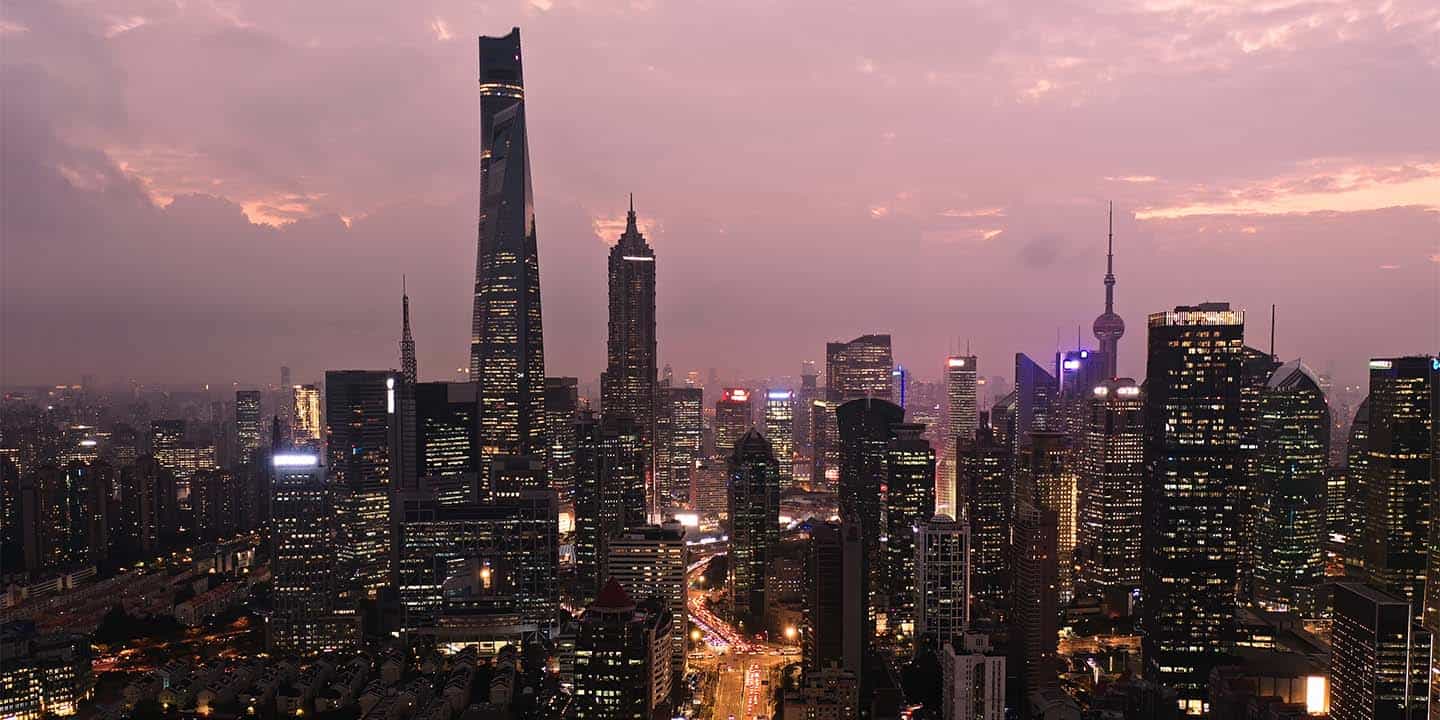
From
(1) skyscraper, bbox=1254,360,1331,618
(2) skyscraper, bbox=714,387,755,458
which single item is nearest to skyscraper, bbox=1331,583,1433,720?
(1) skyscraper, bbox=1254,360,1331,618

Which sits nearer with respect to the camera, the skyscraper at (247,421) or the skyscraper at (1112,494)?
the skyscraper at (1112,494)

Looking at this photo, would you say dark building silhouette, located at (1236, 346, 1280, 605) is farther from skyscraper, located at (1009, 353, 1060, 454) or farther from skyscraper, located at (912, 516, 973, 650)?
skyscraper, located at (1009, 353, 1060, 454)

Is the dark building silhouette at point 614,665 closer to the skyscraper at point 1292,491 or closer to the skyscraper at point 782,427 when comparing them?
the skyscraper at point 1292,491

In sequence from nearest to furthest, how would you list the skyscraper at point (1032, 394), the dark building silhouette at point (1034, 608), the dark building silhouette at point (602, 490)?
the dark building silhouette at point (1034, 608)
the dark building silhouette at point (602, 490)
the skyscraper at point (1032, 394)

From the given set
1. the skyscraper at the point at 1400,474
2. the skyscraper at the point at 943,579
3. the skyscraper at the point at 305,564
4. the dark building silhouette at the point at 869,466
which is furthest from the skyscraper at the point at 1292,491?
the skyscraper at the point at 305,564

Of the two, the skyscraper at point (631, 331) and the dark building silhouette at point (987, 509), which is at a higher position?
the skyscraper at point (631, 331)

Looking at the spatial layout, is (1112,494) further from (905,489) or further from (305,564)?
(305,564)

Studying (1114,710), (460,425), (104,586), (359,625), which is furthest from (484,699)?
(460,425)
